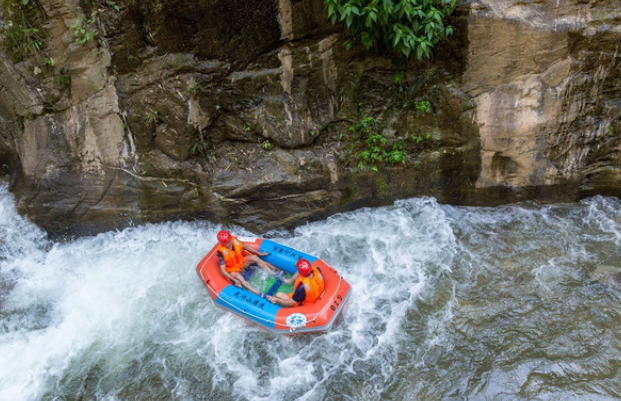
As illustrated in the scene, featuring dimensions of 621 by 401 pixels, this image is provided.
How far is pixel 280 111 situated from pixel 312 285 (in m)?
2.59

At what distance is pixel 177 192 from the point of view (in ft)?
20.8

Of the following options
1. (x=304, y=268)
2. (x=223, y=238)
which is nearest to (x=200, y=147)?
(x=223, y=238)

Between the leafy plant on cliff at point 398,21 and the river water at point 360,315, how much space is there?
2.52m

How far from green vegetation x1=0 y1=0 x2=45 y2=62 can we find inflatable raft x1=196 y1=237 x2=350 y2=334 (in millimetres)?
3574

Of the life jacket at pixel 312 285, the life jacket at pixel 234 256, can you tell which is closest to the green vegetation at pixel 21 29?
the life jacket at pixel 234 256

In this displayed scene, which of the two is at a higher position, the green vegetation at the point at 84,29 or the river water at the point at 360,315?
the green vegetation at the point at 84,29

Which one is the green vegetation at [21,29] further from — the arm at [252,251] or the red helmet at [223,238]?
the arm at [252,251]

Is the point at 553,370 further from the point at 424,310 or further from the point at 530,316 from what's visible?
the point at 424,310

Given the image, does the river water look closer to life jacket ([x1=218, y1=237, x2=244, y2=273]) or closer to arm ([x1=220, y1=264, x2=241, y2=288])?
arm ([x1=220, y1=264, x2=241, y2=288])

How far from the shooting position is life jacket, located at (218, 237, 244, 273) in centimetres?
551

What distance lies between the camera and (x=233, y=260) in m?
5.57

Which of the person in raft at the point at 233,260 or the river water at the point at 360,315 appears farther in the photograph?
the person in raft at the point at 233,260

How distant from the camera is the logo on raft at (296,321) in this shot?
190 inches

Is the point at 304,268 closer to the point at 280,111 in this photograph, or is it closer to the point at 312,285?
the point at 312,285
